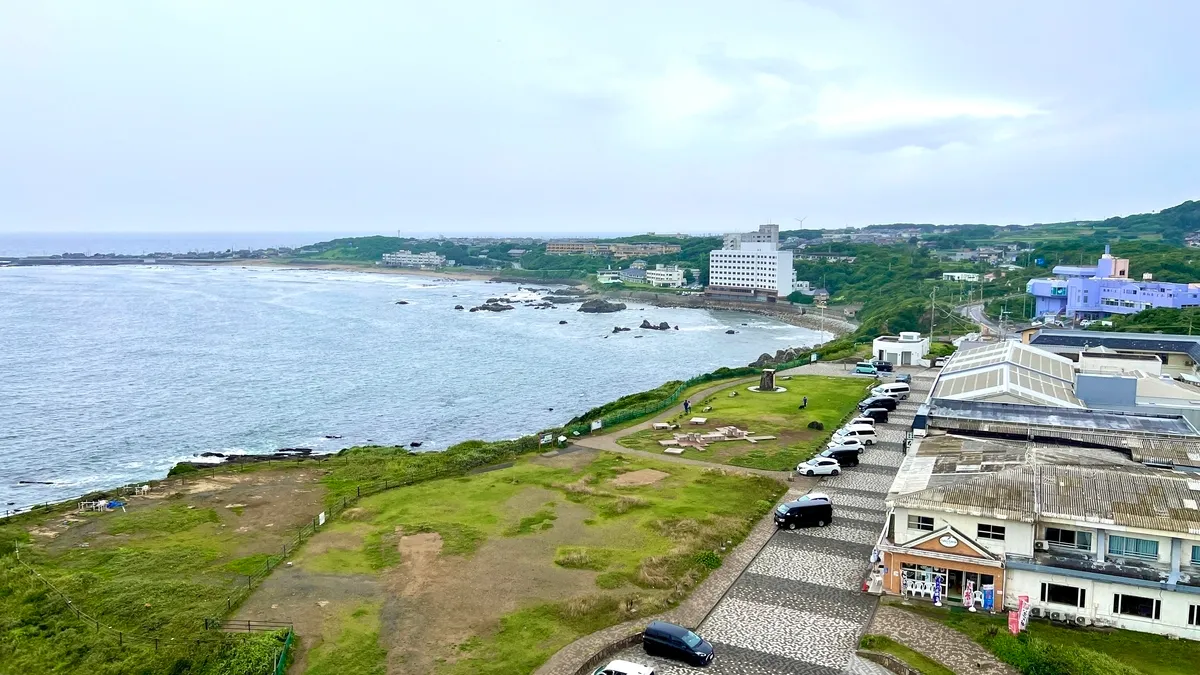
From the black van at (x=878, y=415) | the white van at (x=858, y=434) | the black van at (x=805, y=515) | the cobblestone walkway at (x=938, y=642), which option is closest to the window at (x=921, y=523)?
the cobblestone walkway at (x=938, y=642)

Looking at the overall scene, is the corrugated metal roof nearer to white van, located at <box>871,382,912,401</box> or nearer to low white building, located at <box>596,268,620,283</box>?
white van, located at <box>871,382,912,401</box>

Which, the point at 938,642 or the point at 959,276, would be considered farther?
the point at 959,276

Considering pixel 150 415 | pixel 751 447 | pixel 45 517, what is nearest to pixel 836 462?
pixel 751 447

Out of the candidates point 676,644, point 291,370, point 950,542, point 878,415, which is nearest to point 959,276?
point 878,415

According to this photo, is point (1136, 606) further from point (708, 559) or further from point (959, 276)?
point (959, 276)

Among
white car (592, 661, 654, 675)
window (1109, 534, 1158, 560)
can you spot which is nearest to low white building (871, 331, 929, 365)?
window (1109, 534, 1158, 560)

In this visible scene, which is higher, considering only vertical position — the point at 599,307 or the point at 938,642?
the point at 599,307

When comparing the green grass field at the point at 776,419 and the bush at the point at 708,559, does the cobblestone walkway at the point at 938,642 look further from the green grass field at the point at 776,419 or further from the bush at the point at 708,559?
the green grass field at the point at 776,419
